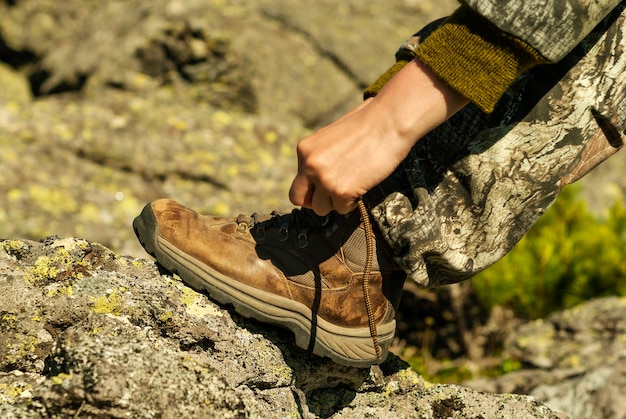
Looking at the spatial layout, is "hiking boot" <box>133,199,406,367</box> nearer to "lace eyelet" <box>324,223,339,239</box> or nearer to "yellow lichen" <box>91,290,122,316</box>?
"lace eyelet" <box>324,223,339,239</box>

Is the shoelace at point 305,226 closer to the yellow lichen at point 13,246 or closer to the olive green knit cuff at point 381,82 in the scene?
the olive green knit cuff at point 381,82

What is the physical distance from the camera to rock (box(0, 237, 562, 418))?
194cm

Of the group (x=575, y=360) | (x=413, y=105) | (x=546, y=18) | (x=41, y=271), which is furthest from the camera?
(x=575, y=360)

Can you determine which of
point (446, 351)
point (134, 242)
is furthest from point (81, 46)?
point (446, 351)

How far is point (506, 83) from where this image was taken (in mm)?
1860

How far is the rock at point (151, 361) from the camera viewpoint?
1944 millimetres

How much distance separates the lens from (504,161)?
2.26 meters

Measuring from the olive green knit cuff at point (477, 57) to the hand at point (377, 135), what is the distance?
1.9 inches

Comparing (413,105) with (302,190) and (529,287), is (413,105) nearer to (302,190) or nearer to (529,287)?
(302,190)

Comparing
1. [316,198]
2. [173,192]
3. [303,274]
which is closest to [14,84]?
[173,192]

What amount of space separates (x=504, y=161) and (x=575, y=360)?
289 cm

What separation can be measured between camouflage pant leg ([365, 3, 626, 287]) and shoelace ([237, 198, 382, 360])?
0.07 m

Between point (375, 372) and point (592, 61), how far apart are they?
4.70ft

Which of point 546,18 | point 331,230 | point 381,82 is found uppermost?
point 546,18
